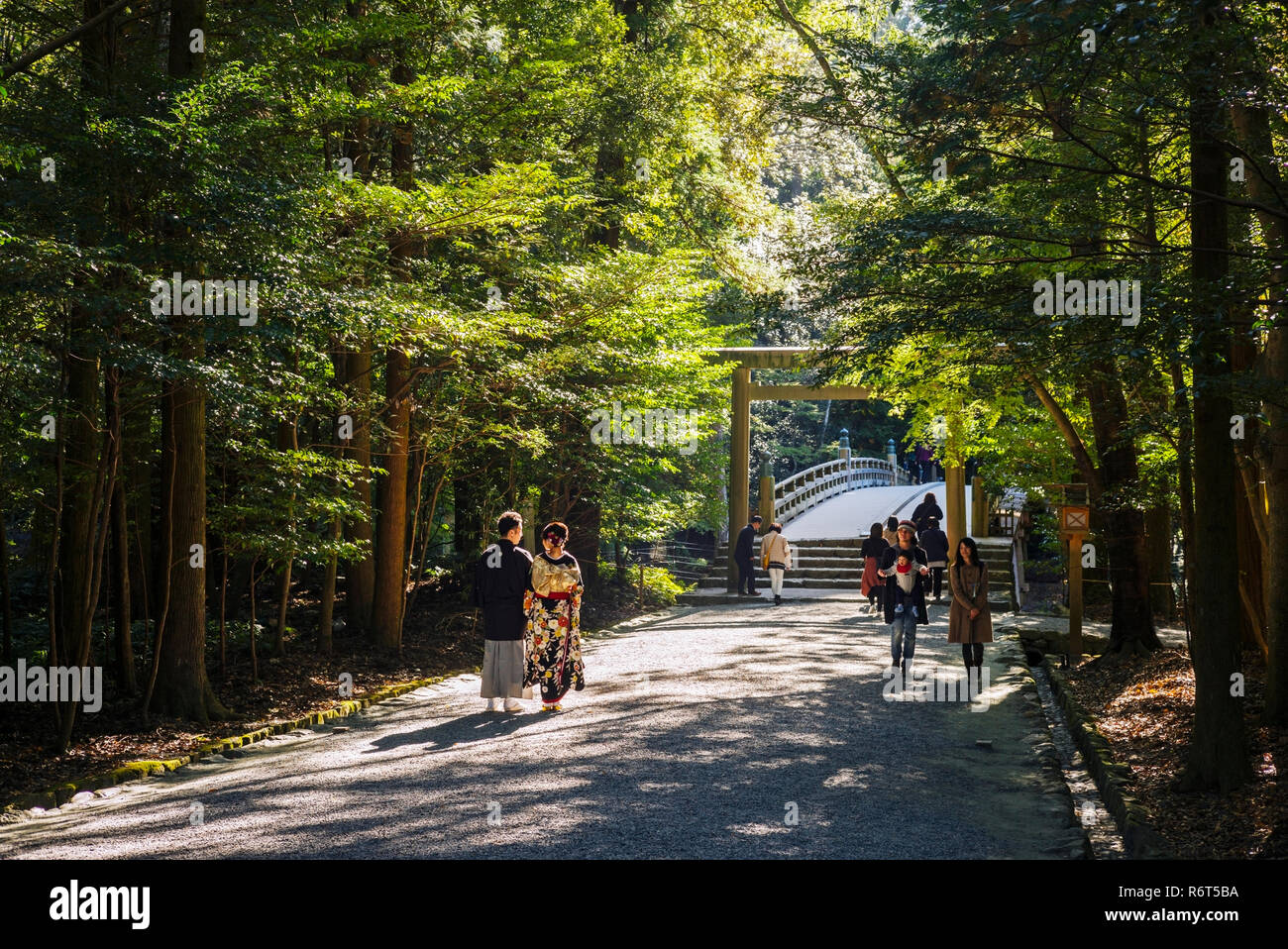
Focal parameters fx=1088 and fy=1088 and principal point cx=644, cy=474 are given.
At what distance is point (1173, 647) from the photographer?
519 inches

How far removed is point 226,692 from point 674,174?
11.7m

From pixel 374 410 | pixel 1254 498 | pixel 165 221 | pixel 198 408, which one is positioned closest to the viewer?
pixel 165 221

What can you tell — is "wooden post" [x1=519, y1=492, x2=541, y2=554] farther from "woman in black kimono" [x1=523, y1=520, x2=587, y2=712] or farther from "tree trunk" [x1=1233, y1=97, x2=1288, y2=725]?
"tree trunk" [x1=1233, y1=97, x2=1288, y2=725]

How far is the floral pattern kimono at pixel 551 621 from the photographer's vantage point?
951 centimetres

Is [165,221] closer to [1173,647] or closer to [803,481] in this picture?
[1173,647]

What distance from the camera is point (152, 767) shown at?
8070 millimetres

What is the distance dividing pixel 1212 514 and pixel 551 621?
17.5 feet

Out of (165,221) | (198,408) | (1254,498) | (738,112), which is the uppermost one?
(738,112)

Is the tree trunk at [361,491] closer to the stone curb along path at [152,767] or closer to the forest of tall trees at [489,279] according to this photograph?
the forest of tall trees at [489,279]

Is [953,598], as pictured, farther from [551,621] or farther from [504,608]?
[504,608]

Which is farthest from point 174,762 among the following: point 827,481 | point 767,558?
point 827,481

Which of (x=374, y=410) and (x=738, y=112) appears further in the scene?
(x=738, y=112)

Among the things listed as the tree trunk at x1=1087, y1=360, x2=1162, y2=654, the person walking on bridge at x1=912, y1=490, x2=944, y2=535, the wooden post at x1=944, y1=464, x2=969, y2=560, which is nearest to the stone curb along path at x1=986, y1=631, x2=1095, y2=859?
the tree trunk at x1=1087, y1=360, x2=1162, y2=654

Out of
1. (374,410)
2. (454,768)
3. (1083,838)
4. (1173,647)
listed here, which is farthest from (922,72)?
(1173,647)
